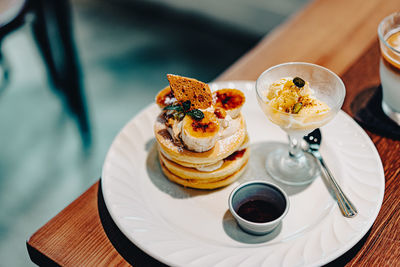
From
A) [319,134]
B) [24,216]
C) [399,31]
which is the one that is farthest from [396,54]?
[24,216]

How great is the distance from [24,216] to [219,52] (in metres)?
2.11

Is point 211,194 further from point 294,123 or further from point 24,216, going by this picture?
point 24,216

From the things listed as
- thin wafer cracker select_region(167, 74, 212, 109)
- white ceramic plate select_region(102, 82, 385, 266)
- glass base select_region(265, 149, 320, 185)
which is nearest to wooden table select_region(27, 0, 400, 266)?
white ceramic plate select_region(102, 82, 385, 266)

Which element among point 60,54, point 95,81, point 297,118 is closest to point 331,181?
A: point 297,118

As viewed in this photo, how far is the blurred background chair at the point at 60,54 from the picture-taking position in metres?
2.69

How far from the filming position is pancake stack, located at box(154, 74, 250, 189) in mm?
1240

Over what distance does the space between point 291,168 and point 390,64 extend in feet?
1.61

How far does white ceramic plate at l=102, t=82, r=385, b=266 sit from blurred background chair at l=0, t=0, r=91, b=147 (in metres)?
1.49

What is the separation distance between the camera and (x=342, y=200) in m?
1.25

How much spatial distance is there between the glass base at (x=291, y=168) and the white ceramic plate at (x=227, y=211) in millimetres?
30

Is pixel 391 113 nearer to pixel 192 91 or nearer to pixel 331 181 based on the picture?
pixel 331 181

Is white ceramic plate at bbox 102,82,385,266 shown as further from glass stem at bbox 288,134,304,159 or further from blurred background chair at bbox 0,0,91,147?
blurred background chair at bbox 0,0,91,147

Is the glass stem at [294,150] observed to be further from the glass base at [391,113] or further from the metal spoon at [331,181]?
the glass base at [391,113]

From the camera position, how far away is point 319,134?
1.46 metres
